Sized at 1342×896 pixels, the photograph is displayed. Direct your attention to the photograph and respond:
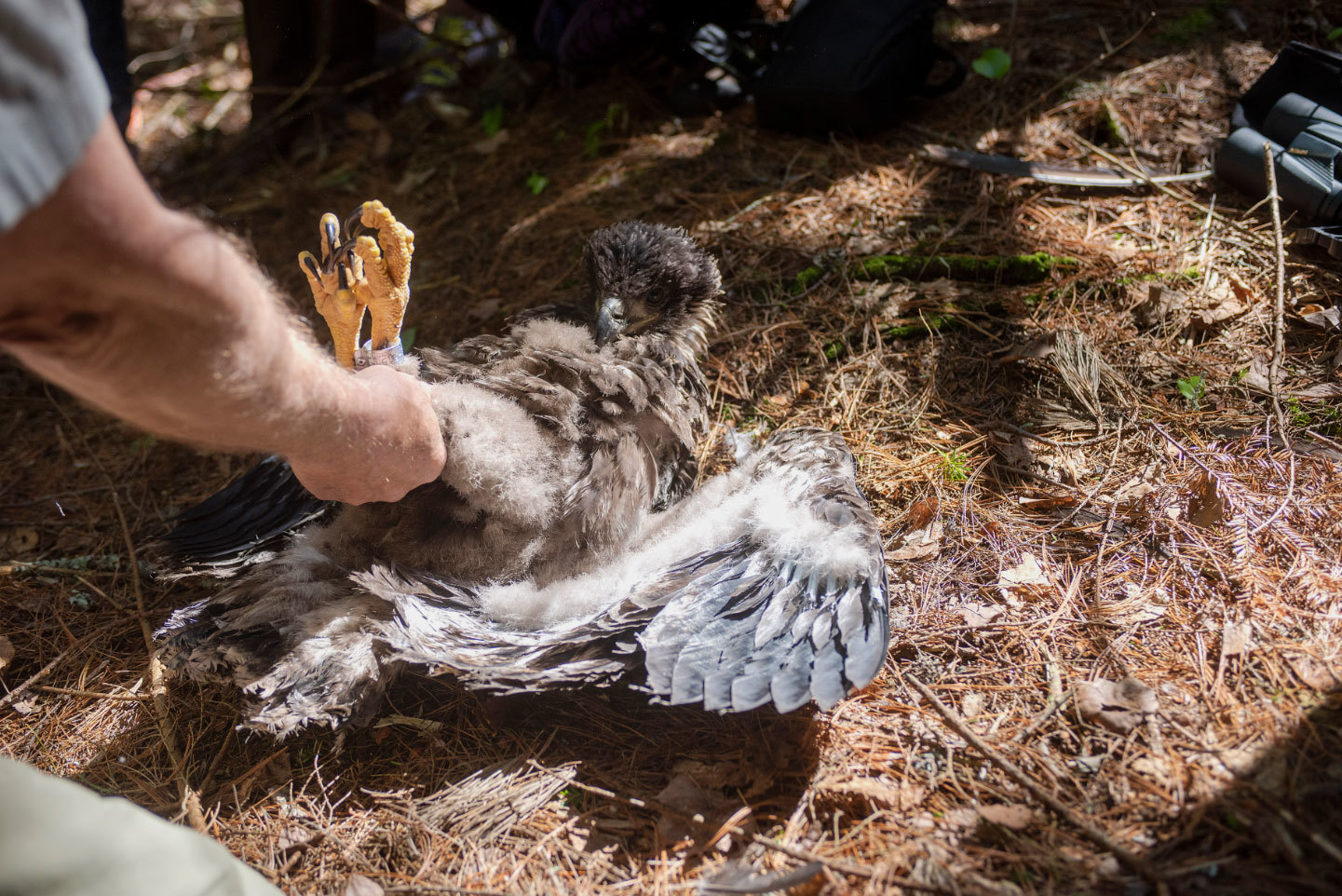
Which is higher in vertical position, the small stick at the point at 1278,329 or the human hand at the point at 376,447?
the small stick at the point at 1278,329

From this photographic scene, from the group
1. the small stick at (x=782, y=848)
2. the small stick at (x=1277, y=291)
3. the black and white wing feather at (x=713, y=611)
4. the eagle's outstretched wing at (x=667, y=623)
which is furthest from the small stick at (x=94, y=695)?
the small stick at (x=1277, y=291)

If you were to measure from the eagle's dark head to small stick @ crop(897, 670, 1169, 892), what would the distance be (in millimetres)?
1452

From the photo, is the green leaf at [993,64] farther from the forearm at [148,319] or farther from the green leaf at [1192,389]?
the forearm at [148,319]

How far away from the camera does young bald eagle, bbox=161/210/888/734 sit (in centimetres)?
193

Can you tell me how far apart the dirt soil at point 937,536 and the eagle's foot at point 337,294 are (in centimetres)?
105

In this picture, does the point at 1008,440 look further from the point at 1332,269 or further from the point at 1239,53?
the point at 1239,53

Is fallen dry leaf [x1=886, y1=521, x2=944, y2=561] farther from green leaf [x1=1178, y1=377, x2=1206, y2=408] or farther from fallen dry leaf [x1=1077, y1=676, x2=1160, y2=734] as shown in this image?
green leaf [x1=1178, y1=377, x2=1206, y2=408]

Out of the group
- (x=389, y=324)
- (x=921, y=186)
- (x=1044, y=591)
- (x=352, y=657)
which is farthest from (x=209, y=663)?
(x=921, y=186)

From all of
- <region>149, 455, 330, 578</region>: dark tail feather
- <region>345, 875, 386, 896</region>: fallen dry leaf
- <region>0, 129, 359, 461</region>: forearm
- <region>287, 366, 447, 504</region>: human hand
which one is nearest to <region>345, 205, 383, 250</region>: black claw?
<region>287, 366, 447, 504</region>: human hand

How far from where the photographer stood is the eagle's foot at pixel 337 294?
2.18m

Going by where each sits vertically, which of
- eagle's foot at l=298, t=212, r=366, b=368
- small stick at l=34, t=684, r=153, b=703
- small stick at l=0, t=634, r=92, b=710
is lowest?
small stick at l=0, t=634, r=92, b=710

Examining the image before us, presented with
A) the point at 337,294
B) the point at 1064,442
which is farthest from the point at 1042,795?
the point at 337,294

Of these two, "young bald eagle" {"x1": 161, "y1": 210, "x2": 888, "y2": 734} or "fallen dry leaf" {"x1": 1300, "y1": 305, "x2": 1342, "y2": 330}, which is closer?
"young bald eagle" {"x1": 161, "y1": 210, "x2": 888, "y2": 734}

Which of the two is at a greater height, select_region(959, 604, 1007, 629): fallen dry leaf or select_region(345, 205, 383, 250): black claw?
select_region(345, 205, 383, 250): black claw
